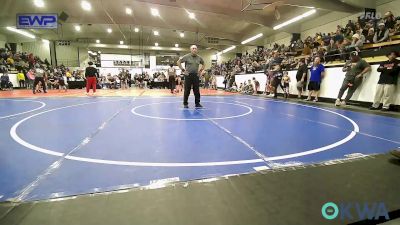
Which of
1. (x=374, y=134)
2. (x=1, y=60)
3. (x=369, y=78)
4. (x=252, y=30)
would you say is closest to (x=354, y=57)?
(x=369, y=78)

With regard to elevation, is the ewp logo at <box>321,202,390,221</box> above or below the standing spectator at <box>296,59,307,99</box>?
below

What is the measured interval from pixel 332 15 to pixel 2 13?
83.6 ft

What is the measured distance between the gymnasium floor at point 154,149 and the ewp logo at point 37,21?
1148 cm

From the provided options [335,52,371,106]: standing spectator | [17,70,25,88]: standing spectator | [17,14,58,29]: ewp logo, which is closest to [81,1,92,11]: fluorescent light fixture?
[17,14,58,29]: ewp logo

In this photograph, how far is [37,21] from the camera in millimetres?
14148

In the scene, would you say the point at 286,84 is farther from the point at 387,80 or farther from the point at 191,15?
A: the point at 191,15

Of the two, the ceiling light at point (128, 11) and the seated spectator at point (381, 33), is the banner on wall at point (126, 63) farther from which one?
the seated spectator at point (381, 33)

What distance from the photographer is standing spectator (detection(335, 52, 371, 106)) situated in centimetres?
749

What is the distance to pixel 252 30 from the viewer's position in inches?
966

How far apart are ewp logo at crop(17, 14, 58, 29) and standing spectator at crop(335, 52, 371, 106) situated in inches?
586

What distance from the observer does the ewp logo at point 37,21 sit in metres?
13.7

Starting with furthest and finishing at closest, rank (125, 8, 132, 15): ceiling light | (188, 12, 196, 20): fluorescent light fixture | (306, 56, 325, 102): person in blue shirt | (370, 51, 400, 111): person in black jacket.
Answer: (188, 12, 196, 20): fluorescent light fixture
(125, 8, 132, 15): ceiling light
(306, 56, 325, 102): person in blue shirt
(370, 51, 400, 111): person in black jacket

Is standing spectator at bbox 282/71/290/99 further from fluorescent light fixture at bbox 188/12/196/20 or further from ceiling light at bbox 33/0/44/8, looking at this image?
ceiling light at bbox 33/0/44/8

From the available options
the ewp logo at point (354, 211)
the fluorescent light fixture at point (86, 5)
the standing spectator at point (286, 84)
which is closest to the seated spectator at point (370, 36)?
the standing spectator at point (286, 84)
